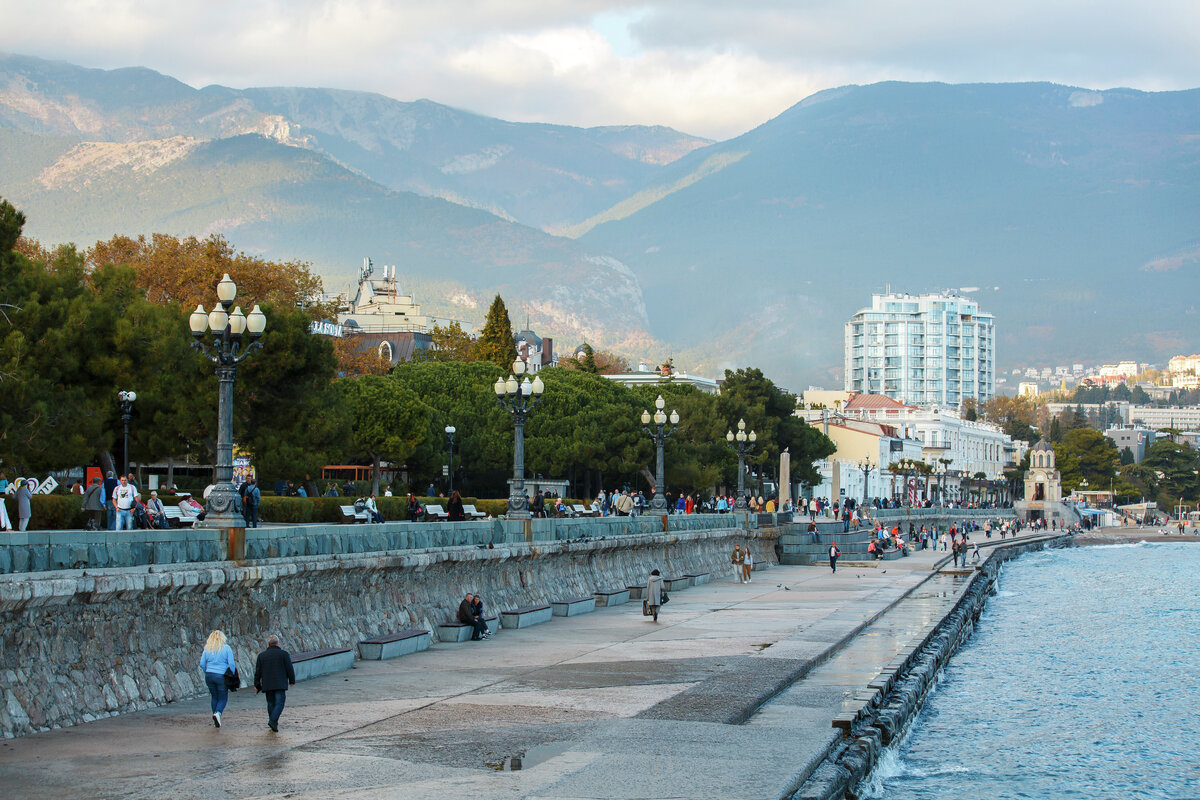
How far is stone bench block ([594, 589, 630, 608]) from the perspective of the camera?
32.2 metres

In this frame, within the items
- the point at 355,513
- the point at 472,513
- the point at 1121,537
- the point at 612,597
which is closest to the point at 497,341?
the point at 472,513

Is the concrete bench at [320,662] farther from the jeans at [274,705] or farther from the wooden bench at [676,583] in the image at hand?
the wooden bench at [676,583]

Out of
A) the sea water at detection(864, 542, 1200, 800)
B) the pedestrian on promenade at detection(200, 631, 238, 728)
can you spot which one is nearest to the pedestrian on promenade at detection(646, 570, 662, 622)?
the sea water at detection(864, 542, 1200, 800)

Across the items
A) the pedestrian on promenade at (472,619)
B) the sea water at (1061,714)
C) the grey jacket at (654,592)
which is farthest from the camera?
the grey jacket at (654,592)

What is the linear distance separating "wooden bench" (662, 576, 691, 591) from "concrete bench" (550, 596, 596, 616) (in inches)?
282

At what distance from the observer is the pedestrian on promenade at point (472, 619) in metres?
24.0

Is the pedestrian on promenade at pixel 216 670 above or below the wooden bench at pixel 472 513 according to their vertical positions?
below

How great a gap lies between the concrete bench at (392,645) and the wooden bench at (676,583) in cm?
1609

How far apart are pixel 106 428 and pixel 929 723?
23923 millimetres

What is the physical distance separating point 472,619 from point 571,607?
231 inches

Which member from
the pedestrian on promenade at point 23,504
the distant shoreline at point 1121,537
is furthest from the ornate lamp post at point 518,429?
the distant shoreline at point 1121,537

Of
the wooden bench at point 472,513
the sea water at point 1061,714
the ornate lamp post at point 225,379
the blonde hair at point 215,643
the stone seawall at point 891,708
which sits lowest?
the sea water at point 1061,714

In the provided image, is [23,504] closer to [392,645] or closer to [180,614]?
[180,614]

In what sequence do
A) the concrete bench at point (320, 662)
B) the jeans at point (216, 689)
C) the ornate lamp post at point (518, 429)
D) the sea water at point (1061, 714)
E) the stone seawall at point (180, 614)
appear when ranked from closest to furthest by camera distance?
the stone seawall at point (180, 614) → the jeans at point (216, 689) → the concrete bench at point (320, 662) → the sea water at point (1061, 714) → the ornate lamp post at point (518, 429)
